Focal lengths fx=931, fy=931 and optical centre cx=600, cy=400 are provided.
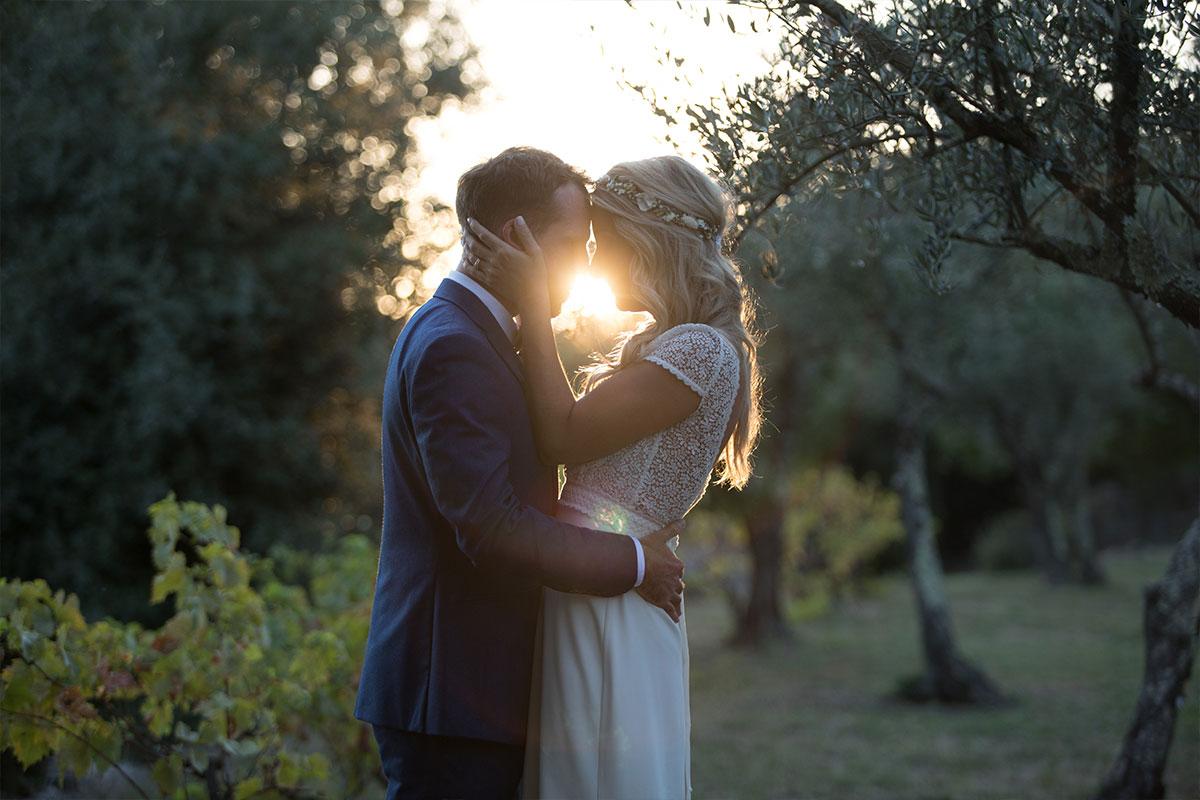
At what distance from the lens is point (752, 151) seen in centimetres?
318

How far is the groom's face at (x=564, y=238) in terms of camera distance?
8.62ft

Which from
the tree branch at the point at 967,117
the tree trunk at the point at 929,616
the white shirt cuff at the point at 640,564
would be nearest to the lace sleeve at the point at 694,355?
the white shirt cuff at the point at 640,564

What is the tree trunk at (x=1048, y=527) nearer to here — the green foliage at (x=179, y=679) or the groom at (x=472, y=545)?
the green foliage at (x=179, y=679)

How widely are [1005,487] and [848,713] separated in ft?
79.7

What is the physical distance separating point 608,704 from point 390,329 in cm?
853

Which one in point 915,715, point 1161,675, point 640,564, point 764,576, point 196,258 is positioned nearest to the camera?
point 640,564

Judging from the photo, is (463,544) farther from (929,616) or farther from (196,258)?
(929,616)

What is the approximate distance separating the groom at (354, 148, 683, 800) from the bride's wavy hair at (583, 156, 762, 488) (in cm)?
19

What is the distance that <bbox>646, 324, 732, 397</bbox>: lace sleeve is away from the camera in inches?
99.0

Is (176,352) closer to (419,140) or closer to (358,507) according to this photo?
(358,507)

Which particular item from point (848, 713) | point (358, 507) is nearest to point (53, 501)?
point (358, 507)

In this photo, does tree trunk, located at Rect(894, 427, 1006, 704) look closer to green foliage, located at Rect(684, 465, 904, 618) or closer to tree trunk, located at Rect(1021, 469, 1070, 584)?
green foliage, located at Rect(684, 465, 904, 618)

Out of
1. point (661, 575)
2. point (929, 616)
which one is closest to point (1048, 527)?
point (929, 616)

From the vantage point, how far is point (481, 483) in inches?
87.3
